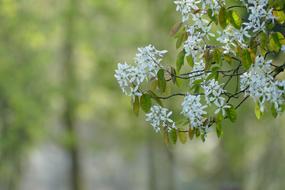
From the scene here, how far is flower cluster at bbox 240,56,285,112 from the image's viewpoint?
3.62m

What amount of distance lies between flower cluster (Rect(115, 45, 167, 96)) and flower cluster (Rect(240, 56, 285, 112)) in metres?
0.50

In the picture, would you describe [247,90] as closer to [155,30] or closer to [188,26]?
[188,26]

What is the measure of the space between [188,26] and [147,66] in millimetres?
324

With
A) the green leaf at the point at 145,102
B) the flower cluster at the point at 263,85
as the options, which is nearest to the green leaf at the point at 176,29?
the green leaf at the point at 145,102

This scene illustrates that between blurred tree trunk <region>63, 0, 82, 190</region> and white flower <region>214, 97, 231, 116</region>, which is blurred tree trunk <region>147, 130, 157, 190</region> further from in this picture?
white flower <region>214, 97, 231, 116</region>

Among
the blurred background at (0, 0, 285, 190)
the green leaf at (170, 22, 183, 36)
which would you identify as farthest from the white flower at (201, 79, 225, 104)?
the blurred background at (0, 0, 285, 190)

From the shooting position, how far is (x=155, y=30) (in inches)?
616

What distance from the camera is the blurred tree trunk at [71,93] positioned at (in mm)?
15281

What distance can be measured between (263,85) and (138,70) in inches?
25.6

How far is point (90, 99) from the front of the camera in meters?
16.4

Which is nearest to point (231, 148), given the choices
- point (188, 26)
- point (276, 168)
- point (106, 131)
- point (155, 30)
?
A: point (276, 168)

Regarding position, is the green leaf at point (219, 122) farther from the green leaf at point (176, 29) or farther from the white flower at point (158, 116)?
the green leaf at point (176, 29)

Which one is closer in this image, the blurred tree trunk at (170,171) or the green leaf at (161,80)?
the green leaf at (161,80)

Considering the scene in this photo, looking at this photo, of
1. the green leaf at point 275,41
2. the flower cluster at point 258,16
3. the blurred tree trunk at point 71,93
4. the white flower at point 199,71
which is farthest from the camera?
the blurred tree trunk at point 71,93
